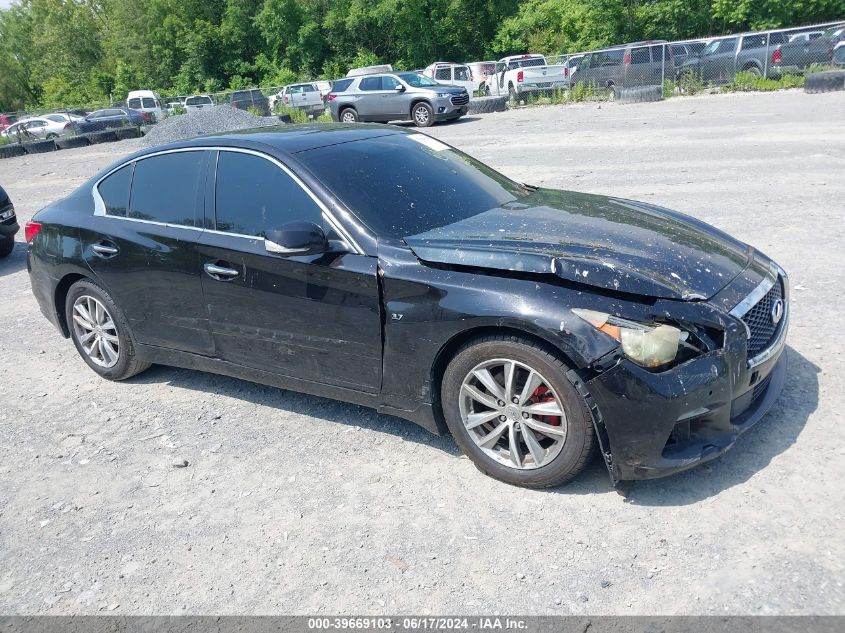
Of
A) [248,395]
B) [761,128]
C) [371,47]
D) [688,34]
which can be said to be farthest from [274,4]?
[248,395]

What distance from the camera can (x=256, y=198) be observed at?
4402mm

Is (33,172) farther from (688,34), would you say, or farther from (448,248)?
(688,34)

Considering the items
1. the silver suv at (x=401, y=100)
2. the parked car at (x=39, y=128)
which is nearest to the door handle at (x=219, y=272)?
the silver suv at (x=401, y=100)

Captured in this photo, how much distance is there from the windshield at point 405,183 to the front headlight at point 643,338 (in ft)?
4.04

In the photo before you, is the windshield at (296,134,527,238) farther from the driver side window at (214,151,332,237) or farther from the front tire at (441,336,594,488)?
the front tire at (441,336,594,488)

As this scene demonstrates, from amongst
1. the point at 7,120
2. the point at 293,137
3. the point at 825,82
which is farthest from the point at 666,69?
the point at 7,120

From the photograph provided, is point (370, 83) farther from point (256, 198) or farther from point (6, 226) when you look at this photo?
point (256, 198)

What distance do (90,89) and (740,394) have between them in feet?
233

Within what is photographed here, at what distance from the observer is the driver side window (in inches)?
165

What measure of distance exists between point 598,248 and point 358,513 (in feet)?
5.75

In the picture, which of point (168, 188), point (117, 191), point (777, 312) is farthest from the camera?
point (117, 191)

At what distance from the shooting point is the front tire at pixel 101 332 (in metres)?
5.18

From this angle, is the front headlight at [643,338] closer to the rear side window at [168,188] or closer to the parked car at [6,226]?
the rear side window at [168,188]

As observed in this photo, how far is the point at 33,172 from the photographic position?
71.2ft
